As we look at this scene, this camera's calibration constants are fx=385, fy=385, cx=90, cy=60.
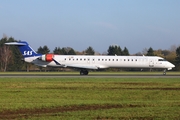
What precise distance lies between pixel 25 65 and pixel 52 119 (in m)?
88.8

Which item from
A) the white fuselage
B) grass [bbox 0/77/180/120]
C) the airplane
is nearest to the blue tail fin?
the airplane

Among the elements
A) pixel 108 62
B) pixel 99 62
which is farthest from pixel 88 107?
pixel 99 62

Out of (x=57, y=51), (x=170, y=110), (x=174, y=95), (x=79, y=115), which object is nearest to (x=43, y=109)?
(x=79, y=115)

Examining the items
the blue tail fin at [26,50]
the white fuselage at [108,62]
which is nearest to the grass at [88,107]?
the white fuselage at [108,62]

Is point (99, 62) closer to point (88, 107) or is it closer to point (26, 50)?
point (26, 50)

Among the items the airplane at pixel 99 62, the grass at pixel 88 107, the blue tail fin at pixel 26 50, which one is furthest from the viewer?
the blue tail fin at pixel 26 50

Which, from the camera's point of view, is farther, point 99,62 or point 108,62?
point 99,62

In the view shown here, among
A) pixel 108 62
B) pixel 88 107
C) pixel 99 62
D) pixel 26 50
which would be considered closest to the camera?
pixel 88 107

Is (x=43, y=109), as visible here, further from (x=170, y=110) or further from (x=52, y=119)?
(x=170, y=110)

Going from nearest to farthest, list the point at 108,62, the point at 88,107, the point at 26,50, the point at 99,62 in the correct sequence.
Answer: the point at 88,107 < the point at 108,62 < the point at 99,62 < the point at 26,50

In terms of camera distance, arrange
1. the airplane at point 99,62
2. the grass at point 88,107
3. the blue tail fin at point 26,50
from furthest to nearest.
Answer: the blue tail fin at point 26,50 → the airplane at point 99,62 → the grass at point 88,107

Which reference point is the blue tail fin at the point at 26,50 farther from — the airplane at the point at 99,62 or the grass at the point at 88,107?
the grass at the point at 88,107

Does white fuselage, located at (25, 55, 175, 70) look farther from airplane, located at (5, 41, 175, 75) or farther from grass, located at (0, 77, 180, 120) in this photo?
grass, located at (0, 77, 180, 120)

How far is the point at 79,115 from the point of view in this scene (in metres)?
15.9
